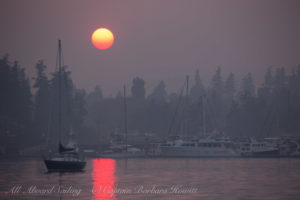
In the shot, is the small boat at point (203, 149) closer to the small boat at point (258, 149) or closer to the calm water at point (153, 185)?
the small boat at point (258, 149)

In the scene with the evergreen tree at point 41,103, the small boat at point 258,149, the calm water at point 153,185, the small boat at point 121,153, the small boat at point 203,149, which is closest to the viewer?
the calm water at point 153,185

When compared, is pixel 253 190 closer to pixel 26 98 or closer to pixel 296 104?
pixel 26 98

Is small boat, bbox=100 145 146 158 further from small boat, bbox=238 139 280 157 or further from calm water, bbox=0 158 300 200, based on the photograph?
calm water, bbox=0 158 300 200

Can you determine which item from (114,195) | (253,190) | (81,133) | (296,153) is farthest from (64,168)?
(81,133)

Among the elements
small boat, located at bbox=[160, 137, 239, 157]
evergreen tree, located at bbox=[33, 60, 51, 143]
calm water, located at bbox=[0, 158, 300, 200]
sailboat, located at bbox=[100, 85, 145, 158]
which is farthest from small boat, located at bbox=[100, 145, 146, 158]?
calm water, located at bbox=[0, 158, 300, 200]

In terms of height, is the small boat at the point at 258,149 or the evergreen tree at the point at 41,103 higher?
the evergreen tree at the point at 41,103

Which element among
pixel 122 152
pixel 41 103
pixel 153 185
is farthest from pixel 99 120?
pixel 153 185

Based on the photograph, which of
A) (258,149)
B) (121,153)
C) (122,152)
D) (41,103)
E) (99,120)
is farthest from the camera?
(99,120)

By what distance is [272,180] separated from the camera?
62.5 metres

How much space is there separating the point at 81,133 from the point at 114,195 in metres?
106

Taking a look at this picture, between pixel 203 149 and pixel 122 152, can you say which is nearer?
pixel 203 149

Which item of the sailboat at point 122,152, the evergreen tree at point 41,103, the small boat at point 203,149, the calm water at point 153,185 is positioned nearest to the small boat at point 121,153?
the sailboat at point 122,152

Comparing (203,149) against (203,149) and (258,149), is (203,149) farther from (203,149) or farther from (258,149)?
(258,149)

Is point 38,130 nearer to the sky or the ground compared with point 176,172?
nearer to the sky
